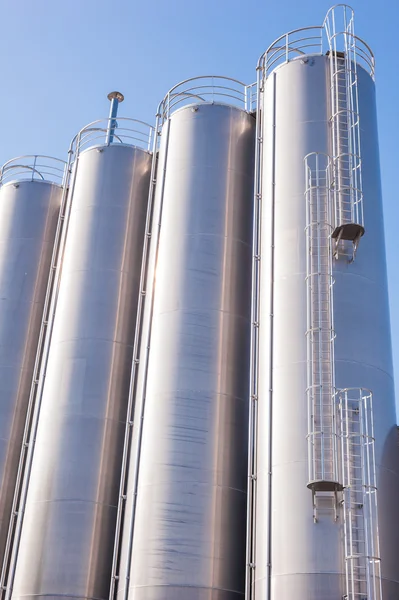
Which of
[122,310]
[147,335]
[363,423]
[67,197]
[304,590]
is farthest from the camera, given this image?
[67,197]

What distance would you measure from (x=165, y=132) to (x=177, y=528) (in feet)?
39.2

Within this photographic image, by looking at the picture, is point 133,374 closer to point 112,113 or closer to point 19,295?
point 19,295

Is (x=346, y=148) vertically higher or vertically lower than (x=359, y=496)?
higher

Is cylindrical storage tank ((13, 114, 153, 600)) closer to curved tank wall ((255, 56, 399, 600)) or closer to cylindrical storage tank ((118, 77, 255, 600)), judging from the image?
cylindrical storage tank ((118, 77, 255, 600))

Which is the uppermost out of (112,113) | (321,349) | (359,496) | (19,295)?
(112,113)

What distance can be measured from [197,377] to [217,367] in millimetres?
622

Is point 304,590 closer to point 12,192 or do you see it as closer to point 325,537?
point 325,537

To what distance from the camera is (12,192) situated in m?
27.5

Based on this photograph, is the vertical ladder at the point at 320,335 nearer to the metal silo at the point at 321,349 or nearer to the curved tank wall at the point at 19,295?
the metal silo at the point at 321,349

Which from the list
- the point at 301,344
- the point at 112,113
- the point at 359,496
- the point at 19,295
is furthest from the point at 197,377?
the point at 112,113

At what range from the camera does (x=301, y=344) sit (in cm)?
1797

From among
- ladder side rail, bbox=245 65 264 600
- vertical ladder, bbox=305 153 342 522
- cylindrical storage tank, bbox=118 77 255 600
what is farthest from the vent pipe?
vertical ladder, bbox=305 153 342 522

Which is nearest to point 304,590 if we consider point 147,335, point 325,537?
point 325,537

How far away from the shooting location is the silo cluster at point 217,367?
16.7 meters
